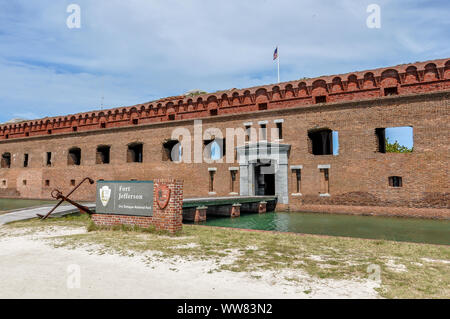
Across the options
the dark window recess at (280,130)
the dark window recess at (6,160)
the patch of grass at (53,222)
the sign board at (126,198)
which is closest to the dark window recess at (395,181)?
the dark window recess at (280,130)

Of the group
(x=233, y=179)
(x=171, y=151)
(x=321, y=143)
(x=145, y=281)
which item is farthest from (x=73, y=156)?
(x=145, y=281)

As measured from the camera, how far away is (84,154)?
27094mm

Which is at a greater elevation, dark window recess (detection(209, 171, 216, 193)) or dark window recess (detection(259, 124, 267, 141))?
dark window recess (detection(259, 124, 267, 141))

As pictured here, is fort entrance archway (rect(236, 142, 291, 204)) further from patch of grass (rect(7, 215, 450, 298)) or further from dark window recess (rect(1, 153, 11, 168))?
dark window recess (rect(1, 153, 11, 168))

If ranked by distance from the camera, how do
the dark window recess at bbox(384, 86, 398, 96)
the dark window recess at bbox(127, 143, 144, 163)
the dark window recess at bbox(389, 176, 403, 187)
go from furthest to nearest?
1. the dark window recess at bbox(127, 143, 144, 163)
2. the dark window recess at bbox(384, 86, 398, 96)
3. the dark window recess at bbox(389, 176, 403, 187)

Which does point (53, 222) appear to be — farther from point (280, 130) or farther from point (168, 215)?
point (280, 130)

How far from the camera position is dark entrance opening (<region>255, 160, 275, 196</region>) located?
20.7m

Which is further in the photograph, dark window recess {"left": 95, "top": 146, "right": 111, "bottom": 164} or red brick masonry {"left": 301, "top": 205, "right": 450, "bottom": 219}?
dark window recess {"left": 95, "top": 146, "right": 111, "bottom": 164}

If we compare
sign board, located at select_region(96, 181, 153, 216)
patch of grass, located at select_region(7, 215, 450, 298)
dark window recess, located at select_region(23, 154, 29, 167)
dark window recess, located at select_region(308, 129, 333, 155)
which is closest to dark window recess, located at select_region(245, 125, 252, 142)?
dark window recess, located at select_region(308, 129, 333, 155)

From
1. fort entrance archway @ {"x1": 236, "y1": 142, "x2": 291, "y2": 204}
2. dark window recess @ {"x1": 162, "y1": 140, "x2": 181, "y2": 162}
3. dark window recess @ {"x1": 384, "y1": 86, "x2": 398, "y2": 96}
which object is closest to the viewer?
dark window recess @ {"x1": 384, "y1": 86, "x2": 398, "y2": 96}

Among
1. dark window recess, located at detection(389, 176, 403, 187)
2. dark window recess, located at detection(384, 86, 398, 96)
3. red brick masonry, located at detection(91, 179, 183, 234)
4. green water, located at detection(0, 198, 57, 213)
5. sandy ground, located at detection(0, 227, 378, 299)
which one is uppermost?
dark window recess, located at detection(384, 86, 398, 96)
